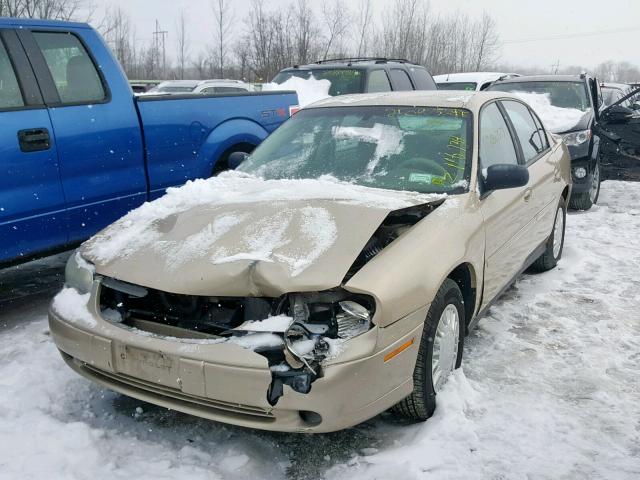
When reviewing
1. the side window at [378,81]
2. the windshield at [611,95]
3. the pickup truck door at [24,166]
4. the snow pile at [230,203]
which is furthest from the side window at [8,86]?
the windshield at [611,95]

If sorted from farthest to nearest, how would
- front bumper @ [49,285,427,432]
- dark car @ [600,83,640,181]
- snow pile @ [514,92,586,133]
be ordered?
dark car @ [600,83,640,181], snow pile @ [514,92,586,133], front bumper @ [49,285,427,432]

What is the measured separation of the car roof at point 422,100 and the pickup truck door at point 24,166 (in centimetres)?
193

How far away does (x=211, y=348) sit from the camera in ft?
8.05

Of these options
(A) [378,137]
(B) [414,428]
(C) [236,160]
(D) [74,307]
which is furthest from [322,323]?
(C) [236,160]

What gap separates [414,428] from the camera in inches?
115

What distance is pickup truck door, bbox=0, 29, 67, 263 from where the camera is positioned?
3896mm

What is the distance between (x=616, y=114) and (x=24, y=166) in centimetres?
771

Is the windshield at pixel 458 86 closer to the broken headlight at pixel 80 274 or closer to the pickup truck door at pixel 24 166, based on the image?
the pickup truck door at pixel 24 166

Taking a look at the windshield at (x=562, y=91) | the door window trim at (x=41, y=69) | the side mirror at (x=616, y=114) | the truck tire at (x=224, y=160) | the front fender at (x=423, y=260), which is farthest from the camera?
the windshield at (x=562, y=91)

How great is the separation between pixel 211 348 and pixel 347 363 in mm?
560

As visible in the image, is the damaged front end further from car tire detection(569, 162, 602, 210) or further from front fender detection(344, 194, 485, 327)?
car tire detection(569, 162, 602, 210)

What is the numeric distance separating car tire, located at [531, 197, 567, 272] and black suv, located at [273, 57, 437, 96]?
411 cm

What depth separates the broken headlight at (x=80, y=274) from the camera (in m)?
2.98

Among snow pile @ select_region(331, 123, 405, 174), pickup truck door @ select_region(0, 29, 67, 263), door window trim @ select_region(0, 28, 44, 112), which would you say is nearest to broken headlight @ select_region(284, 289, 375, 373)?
snow pile @ select_region(331, 123, 405, 174)
